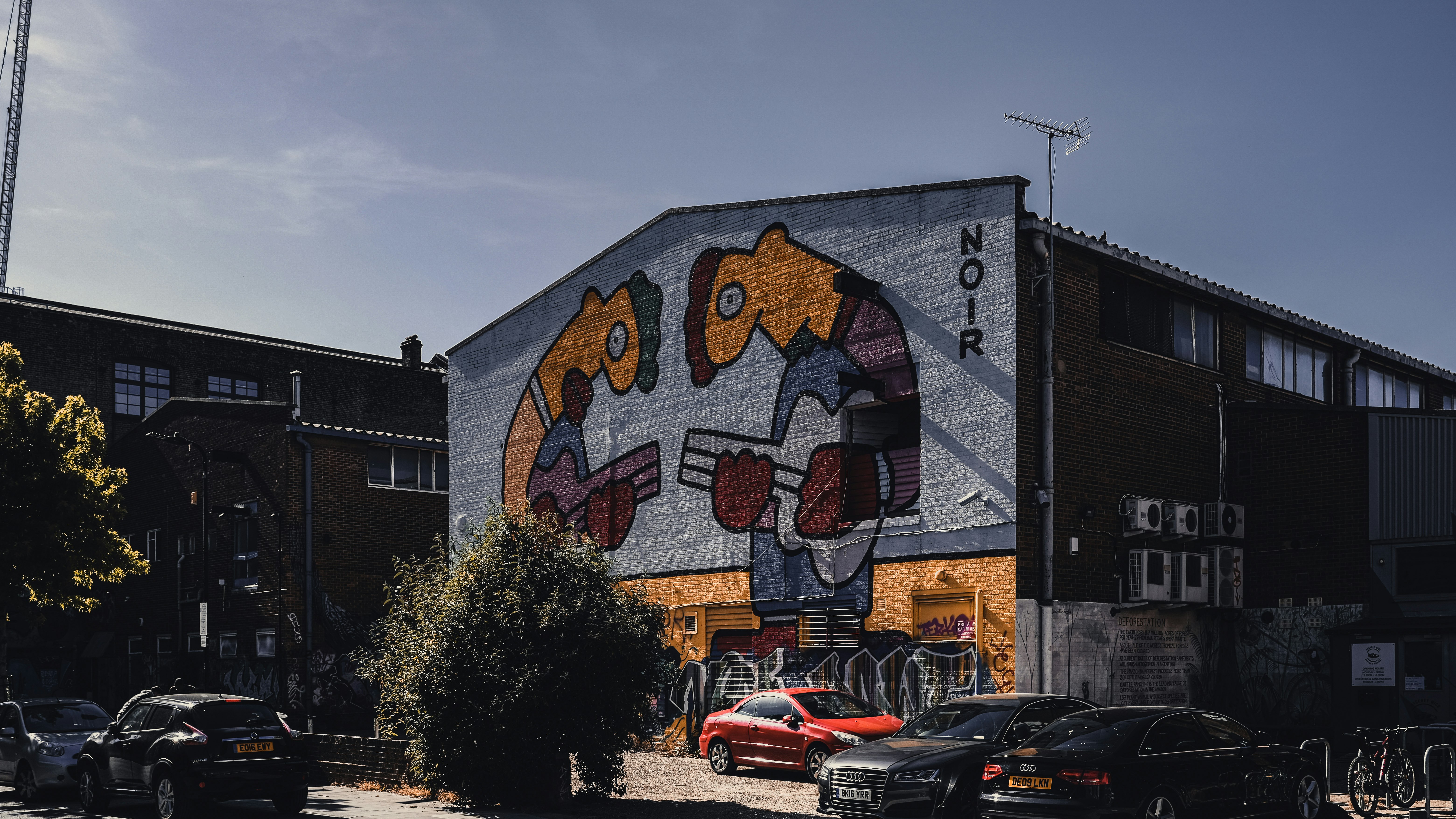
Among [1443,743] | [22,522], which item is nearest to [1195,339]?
[1443,743]

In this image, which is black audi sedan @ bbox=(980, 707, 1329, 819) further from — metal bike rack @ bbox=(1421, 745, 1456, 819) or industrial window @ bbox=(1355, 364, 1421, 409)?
industrial window @ bbox=(1355, 364, 1421, 409)

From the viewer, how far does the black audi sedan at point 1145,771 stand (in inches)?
448

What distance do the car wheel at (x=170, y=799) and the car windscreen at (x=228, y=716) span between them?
25.3 inches

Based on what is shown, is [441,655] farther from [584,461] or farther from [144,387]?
[144,387]

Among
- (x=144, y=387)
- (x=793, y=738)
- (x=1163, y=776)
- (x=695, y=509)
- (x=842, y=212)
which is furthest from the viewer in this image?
(x=144, y=387)

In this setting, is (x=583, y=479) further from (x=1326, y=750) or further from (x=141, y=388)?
(x=141, y=388)

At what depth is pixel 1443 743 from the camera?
52.7 feet

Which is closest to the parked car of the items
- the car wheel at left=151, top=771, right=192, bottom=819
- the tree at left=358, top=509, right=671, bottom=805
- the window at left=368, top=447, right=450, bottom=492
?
the tree at left=358, top=509, right=671, bottom=805

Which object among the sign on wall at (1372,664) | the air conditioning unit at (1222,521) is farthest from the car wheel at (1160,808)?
the air conditioning unit at (1222,521)

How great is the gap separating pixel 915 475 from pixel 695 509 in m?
5.02

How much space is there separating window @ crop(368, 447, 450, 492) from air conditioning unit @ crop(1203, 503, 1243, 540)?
62.4 ft

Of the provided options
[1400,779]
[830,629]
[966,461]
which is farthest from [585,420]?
[1400,779]

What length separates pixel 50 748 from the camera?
17.3 m

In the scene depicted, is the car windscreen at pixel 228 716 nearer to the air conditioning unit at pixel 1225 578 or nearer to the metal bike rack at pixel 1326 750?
the metal bike rack at pixel 1326 750
